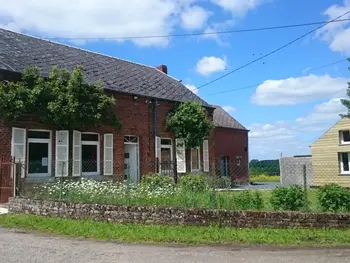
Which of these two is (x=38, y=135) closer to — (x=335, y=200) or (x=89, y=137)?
(x=89, y=137)

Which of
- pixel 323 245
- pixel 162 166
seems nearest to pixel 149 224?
pixel 323 245

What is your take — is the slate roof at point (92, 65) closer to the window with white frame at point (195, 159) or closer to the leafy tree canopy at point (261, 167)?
the window with white frame at point (195, 159)

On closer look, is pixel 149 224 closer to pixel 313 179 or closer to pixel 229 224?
pixel 229 224

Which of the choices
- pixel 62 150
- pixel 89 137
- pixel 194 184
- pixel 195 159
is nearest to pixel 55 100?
pixel 62 150

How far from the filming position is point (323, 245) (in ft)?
28.2

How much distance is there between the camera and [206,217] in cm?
1042

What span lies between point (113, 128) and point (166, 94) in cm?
555

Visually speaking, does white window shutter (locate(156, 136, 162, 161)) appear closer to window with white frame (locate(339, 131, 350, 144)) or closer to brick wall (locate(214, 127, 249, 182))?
brick wall (locate(214, 127, 249, 182))

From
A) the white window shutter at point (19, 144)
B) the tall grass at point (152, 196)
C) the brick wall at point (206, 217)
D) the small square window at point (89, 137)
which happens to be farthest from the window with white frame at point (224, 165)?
the brick wall at point (206, 217)

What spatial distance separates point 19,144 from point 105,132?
15.5 feet

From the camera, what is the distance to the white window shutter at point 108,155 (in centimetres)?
2045

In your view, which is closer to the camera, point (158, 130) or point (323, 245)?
point (323, 245)

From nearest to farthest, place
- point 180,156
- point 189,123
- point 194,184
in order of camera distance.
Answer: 1. point 194,184
2. point 189,123
3. point 180,156

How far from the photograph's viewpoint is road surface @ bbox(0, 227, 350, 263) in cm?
739
